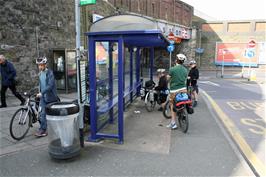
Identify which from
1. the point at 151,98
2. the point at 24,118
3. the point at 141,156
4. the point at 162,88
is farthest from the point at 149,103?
the point at 24,118

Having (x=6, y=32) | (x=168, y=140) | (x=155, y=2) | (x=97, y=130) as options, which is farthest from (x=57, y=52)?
(x=155, y=2)

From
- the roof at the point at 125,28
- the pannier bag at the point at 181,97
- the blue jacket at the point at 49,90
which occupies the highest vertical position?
the roof at the point at 125,28

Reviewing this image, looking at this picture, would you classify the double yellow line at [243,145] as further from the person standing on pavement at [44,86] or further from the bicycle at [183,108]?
the person standing on pavement at [44,86]

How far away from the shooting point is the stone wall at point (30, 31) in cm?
900

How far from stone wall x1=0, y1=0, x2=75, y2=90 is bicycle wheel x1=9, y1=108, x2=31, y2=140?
462 cm

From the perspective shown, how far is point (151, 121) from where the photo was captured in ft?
22.3

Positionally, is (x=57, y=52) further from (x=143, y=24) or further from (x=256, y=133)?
(x=256, y=133)

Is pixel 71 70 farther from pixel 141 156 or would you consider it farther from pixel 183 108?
pixel 141 156

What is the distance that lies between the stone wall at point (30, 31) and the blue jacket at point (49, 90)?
4796 mm

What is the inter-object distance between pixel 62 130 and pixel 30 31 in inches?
280

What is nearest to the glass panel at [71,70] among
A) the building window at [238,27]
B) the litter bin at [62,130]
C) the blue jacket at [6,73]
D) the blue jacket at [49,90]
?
the blue jacket at [6,73]

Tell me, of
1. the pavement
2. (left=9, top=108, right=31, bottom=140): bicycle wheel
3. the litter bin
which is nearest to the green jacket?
the pavement

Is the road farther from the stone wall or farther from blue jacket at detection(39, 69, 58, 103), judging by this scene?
the stone wall

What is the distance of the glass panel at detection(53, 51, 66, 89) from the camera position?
35.8 feet
